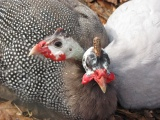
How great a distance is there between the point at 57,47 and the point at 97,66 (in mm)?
222

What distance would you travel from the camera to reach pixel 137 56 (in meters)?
2.35

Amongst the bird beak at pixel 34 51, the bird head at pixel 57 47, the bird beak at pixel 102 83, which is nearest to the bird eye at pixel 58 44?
the bird head at pixel 57 47

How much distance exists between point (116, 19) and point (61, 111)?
27.7 inches

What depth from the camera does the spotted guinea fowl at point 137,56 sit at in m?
2.35

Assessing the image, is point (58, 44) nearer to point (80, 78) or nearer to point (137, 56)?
point (80, 78)

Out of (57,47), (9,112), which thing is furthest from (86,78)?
(9,112)

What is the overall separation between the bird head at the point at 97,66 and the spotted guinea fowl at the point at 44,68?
0.36 ft

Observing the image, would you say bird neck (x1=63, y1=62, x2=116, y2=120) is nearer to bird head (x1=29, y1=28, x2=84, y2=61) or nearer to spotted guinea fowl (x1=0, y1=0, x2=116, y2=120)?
spotted guinea fowl (x1=0, y1=0, x2=116, y2=120)

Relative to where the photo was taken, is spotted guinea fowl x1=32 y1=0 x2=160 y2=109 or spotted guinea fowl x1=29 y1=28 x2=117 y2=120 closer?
spotted guinea fowl x1=29 y1=28 x2=117 y2=120

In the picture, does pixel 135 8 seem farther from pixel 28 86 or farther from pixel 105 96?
pixel 28 86

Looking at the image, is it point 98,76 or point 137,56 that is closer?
point 98,76

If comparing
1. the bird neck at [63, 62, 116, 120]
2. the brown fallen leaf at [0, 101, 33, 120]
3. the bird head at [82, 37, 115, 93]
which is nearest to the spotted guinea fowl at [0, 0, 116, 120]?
the bird neck at [63, 62, 116, 120]

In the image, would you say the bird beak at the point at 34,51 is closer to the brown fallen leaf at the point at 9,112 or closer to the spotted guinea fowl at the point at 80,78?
the spotted guinea fowl at the point at 80,78

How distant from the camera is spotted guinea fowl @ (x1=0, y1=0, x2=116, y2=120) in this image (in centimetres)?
224
